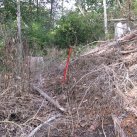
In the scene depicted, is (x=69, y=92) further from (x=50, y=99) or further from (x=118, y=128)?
(x=118, y=128)

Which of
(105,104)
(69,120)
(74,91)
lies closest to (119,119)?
(105,104)

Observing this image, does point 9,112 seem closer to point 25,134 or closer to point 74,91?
point 25,134

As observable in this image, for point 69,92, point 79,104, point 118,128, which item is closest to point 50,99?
point 69,92

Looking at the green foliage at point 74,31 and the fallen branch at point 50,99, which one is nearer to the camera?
the fallen branch at point 50,99

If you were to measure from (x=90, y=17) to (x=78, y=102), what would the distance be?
12.3 metres

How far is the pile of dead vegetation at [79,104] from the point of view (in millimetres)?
4026

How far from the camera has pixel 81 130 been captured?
13.3ft

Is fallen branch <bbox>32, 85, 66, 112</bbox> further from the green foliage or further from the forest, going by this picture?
the green foliage

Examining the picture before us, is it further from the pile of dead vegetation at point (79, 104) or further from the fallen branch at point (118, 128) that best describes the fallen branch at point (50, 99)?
the fallen branch at point (118, 128)

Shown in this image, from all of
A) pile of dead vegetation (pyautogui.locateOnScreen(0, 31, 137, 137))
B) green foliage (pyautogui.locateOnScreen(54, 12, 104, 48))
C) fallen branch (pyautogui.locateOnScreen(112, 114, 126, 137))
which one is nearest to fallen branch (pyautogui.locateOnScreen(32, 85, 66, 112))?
pile of dead vegetation (pyautogui.locateOnScreen(0, 31, 137, 137))

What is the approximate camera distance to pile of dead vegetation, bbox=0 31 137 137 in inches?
159

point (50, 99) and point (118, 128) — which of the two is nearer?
point (118, 128)

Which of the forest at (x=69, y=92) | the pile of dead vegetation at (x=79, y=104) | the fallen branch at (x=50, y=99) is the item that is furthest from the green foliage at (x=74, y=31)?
the fallen branch at (x=50, y=99)

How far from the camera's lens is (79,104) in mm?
4613
